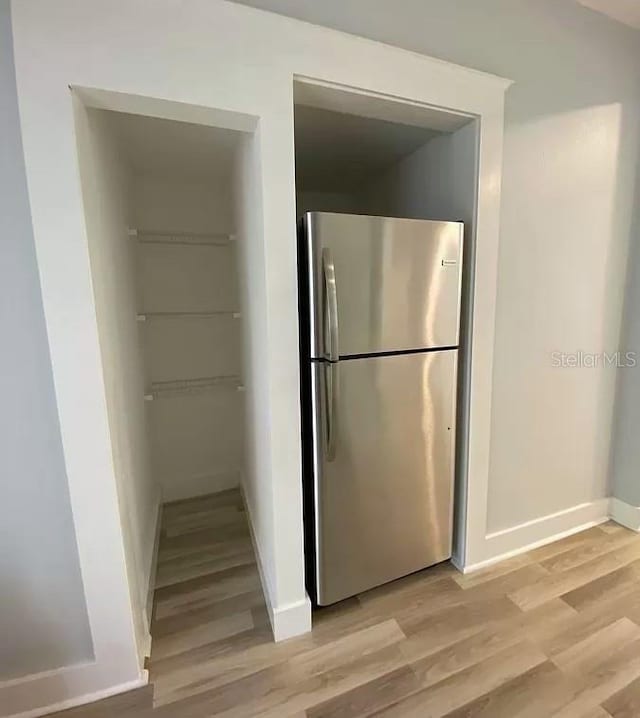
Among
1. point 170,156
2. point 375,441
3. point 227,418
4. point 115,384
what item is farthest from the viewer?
point 227,418

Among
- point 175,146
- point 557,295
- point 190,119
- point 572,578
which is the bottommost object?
point 572,578

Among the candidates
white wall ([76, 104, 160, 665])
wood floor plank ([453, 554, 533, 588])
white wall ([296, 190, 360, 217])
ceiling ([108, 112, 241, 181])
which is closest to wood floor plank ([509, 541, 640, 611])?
wood floor plank ([453, 554, 533, 588])

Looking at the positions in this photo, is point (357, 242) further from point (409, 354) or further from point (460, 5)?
point (460, 5)

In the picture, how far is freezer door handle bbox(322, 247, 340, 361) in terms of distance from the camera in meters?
1.40

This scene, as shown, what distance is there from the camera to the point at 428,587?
6.04 ft

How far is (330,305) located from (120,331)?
92 centimetres

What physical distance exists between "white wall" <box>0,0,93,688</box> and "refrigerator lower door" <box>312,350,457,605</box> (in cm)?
89

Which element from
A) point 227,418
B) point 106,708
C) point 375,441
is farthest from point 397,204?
point 106,708

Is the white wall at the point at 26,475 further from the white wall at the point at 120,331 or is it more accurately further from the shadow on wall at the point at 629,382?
the shadow on wall at the point at 629,382

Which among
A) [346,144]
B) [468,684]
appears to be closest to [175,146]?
[346,144]

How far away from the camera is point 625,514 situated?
2270 millimetres

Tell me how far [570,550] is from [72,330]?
8.61ft

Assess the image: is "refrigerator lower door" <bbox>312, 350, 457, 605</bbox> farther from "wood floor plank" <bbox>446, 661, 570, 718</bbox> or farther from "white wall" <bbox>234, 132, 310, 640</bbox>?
"wood floor plank" <bbox>446, 661, 570, 718</bbox>

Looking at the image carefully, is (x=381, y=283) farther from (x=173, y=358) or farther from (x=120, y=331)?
(x=173, y=358)
